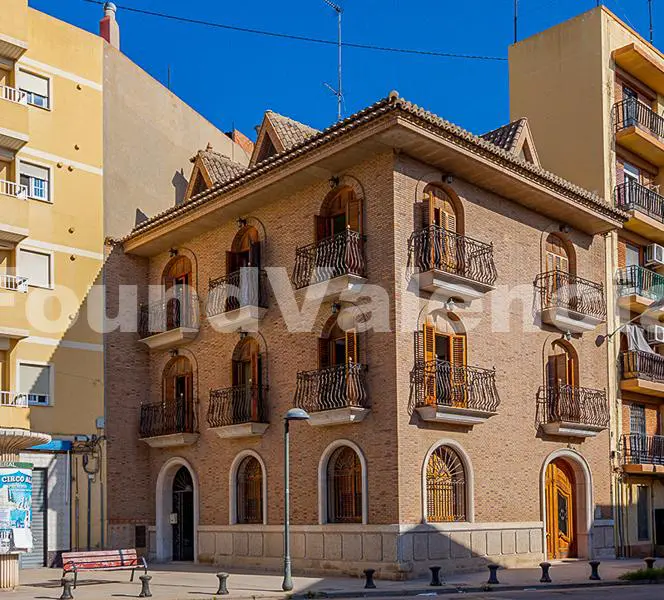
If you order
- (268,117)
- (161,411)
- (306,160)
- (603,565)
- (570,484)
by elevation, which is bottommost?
(603,565)

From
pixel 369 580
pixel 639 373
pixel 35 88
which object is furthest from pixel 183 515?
pixel 639 373

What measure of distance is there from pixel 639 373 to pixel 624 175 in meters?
6.48

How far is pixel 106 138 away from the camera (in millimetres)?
29797

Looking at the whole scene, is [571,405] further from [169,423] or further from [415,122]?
[169,423]

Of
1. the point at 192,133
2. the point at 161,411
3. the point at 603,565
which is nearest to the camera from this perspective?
the point at 603,565

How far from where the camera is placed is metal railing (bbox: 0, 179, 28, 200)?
2667 cm

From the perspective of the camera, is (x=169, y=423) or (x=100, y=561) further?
(x=169, y=423)

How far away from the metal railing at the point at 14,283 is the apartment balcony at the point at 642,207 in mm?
17228

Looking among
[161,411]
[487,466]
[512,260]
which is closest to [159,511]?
[161,411]

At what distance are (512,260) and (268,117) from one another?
25.9 feet

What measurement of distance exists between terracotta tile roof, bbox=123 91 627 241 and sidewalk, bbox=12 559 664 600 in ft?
30.9

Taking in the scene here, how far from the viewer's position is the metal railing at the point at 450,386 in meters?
21.4

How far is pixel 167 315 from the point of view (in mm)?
28188

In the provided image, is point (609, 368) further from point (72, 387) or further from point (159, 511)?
point (72, 387)
